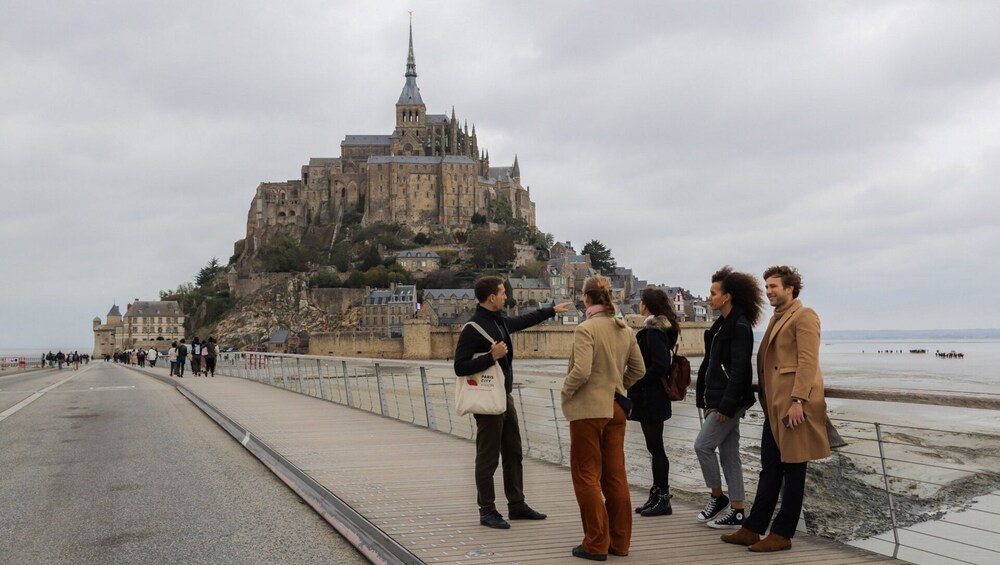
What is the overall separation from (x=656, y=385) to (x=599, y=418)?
93 centimetres

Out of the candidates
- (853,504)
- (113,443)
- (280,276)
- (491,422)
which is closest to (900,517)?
Result: (853,504)

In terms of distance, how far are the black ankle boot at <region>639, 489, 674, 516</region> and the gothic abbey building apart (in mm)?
97020

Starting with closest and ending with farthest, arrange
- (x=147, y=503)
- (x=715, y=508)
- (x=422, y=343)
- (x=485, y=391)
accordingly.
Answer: (x=715, y=508) → (x=485, y=391) → (x=147, y=503) → (x=422, y=343)

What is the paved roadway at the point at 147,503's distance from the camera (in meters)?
4.83

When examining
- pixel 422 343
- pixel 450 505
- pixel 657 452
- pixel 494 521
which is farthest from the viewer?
pixel 422 343

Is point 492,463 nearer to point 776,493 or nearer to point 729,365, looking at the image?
point 729,365

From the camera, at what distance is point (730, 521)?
5.13 m

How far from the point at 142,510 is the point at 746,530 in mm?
4042

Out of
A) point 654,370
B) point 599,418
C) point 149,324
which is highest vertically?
point 149,324

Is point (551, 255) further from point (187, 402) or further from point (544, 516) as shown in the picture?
point (544, 516)

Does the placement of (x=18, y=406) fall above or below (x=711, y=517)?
above

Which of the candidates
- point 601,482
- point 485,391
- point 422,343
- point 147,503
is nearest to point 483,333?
point 485,391

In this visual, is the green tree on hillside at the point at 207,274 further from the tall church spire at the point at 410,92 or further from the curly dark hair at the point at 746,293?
the curly dark hair at the point at 746,293

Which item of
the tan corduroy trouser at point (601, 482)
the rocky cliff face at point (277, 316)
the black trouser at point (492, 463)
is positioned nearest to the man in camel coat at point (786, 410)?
the tan corduroy trouser at point (601, 482)
